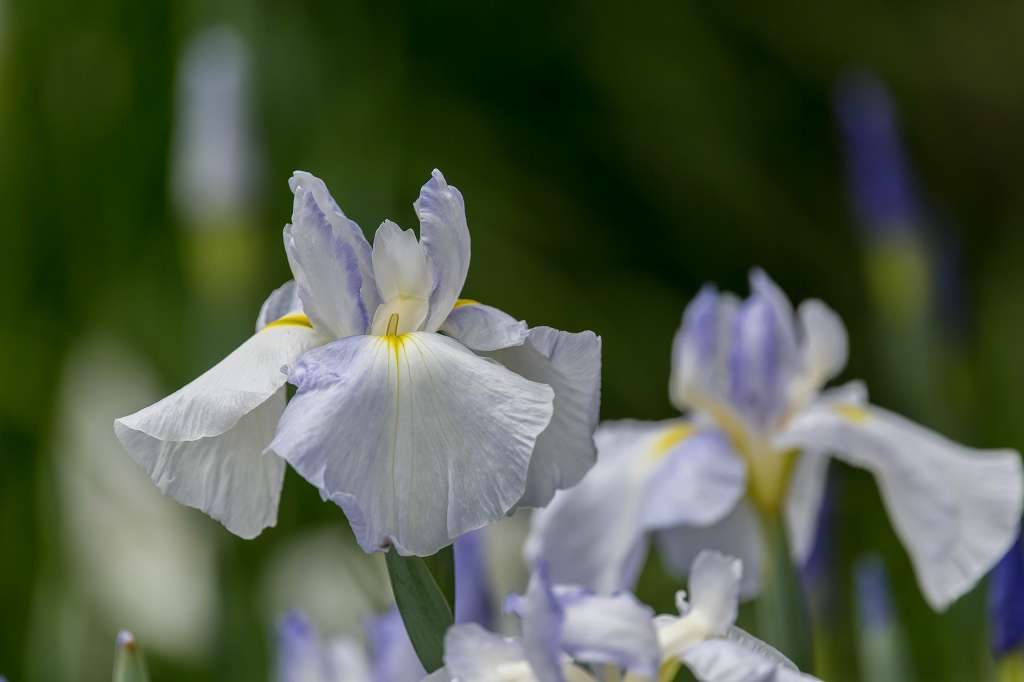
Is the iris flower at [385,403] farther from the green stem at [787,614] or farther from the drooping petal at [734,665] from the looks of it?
the green stem at [787,614]

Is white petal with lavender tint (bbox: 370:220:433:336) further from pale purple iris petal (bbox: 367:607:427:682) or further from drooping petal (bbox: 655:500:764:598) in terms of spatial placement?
drooping petal (bbox: 655:500:764:598)

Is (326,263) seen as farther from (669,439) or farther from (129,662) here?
(669,439)

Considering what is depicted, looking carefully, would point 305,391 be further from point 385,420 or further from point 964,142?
point 964,142

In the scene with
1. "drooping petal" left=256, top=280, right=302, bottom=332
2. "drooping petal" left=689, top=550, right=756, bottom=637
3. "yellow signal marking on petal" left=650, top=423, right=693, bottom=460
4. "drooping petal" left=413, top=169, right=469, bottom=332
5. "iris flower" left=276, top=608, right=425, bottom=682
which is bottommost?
"iris flower" left=276, top=608, right=425, bottom=682

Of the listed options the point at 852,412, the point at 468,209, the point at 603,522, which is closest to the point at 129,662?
the point at 603,522

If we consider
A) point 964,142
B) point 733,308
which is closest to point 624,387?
point 964,142

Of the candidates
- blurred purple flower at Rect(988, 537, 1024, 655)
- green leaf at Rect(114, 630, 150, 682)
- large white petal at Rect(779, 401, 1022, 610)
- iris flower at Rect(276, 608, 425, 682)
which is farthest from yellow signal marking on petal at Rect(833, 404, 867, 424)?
green leaf at Rect(114, 630, 150, 682)
